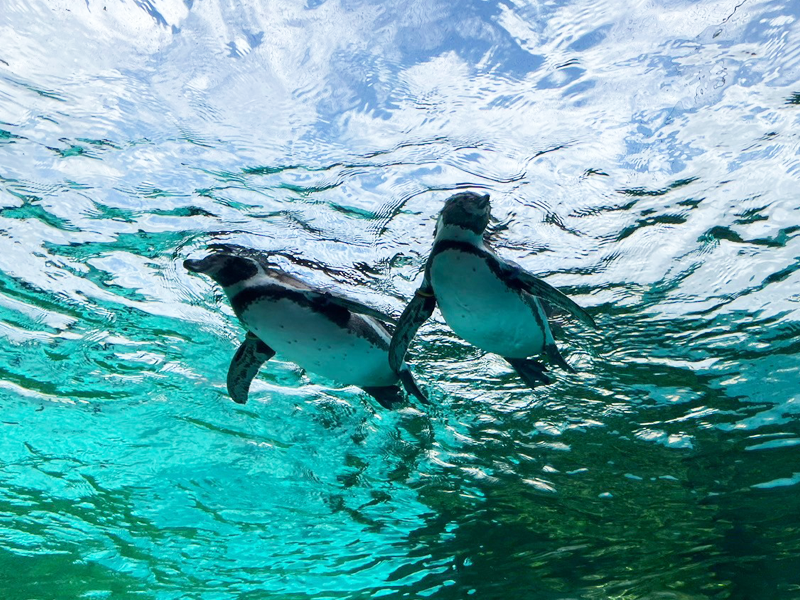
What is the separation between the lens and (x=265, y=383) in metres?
10.8

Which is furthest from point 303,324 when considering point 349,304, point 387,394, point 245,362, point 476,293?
point 476,293

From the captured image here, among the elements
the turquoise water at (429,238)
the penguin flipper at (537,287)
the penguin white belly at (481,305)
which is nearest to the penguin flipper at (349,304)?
the penguin white belly at (481,305)

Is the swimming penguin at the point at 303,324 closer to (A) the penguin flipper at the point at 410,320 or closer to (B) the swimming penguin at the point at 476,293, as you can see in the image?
(A) the penguin flipper at the point at 410,320

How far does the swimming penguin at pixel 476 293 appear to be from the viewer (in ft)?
17.6

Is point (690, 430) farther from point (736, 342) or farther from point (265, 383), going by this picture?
point (265, 383)

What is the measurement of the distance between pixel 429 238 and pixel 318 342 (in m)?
2.14

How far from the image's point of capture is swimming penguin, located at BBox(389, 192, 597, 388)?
538 cm

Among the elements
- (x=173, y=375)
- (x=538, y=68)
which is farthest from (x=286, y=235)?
(x=173, y=375)

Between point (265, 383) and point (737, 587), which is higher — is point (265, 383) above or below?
above

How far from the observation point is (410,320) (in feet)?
19.2

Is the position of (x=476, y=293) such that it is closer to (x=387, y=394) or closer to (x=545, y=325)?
(x=545, y=325)

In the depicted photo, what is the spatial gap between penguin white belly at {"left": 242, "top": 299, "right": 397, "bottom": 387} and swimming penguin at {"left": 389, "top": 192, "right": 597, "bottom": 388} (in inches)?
21.8

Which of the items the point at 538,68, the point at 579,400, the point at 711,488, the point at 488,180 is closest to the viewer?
the point at 538,68

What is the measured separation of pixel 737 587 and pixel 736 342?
9.14 metres
